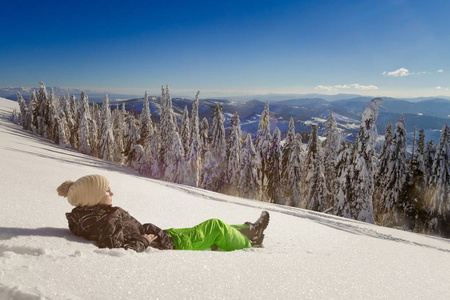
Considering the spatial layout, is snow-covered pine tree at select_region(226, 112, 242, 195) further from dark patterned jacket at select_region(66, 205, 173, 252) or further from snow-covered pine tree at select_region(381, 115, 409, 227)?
dark patterned jacket at select_region(66, 205, 173, 252)

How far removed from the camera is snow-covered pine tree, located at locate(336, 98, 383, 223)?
55.1 feet

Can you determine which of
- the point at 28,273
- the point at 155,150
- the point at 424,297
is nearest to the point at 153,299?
the point at 28,273

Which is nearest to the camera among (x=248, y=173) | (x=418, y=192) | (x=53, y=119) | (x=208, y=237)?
(x=208, y=237)

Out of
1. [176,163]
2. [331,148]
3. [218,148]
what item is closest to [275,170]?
[218,148]

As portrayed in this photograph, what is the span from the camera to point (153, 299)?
5.79 ft

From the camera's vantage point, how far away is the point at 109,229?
2.76 m

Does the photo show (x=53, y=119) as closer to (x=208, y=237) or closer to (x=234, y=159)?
Answer: (x=234, y=159)

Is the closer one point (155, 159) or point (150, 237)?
point (150, 237)

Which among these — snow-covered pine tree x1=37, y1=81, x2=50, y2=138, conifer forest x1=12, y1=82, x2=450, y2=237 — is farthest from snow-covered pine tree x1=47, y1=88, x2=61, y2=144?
snow-covered pine tree x1=37, y1=81, x2=50, y2=138

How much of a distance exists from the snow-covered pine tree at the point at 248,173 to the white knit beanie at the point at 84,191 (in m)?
23.3

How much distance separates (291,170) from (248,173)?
4.93 m

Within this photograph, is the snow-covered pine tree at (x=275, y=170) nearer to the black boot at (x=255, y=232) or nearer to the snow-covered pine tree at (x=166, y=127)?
the snow-covered pine tree at (x=166, y=127)

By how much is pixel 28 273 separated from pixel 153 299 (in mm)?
933

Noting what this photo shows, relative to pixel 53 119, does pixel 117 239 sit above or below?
above
